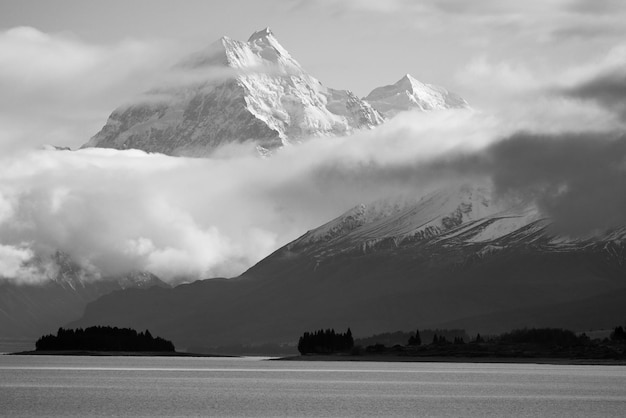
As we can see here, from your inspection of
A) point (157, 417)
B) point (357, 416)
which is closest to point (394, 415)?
point (357, 416)

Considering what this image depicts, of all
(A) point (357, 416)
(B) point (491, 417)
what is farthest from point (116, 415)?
(B) point (491, 417)

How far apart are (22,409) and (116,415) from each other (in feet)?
51.1

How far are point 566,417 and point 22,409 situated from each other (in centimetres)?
7473

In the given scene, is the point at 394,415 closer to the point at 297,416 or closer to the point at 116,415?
the point at 297,416

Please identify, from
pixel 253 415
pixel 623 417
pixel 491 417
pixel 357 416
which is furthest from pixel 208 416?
pixel 623 417

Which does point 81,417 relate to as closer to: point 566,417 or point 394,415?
point 394,415

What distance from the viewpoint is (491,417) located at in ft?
655

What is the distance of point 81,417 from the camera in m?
188

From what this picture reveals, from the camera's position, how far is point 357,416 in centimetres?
19825

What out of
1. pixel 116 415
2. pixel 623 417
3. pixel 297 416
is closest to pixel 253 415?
pixel 297 416

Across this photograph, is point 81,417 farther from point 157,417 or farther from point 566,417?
point 566,417

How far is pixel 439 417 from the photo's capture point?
199m

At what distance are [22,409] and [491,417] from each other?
6440cm

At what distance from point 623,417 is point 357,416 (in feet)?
120
